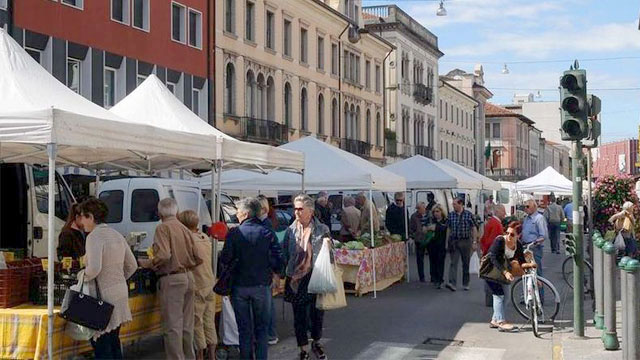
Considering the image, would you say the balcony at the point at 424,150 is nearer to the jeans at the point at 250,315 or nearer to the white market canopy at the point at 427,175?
the white market canopy at the point at 427,175

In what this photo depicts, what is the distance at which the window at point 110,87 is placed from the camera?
27.4m

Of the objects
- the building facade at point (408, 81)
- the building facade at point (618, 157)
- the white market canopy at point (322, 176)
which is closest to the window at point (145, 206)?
the white market canopy at point (322, 176)

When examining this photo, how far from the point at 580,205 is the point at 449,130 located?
6688 cm

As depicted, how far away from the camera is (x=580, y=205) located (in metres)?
12.1

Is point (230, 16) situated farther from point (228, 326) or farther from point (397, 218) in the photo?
point (228, 326)

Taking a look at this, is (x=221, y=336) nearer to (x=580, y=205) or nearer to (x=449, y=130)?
(x=580, y=205)

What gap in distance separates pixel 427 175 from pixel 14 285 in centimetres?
1547

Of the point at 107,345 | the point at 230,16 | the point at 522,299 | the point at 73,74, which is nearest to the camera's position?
the point at 107,345

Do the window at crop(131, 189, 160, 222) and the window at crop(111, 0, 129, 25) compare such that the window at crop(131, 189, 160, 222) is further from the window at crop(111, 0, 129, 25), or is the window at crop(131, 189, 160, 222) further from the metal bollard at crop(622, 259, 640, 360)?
the window at crop(111, 0, 129, 25)

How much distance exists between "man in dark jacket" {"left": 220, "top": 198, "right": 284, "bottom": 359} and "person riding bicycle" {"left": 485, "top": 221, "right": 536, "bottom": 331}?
4488 millimetres

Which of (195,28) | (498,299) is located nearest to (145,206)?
(498,299)

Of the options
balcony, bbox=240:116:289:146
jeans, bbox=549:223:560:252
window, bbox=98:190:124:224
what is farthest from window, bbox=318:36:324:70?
window, bbox=98:190:124:224

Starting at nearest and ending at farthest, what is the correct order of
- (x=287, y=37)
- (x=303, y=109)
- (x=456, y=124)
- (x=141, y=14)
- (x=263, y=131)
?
1. (x=141, y=14)
2. (x=263, y=131)
3. (x=287, y=37)
4. (x=303, y=109)
5. (x=456, y=124)

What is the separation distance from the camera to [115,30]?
2753cm
